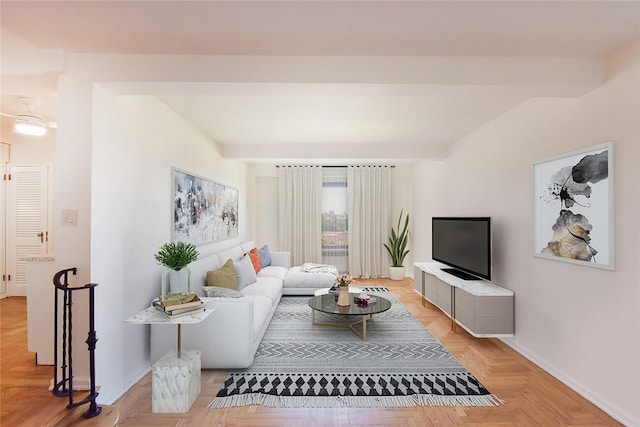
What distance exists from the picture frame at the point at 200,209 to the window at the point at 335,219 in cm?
214

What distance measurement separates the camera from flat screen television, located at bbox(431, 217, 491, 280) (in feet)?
10.8

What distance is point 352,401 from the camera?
2.15 metres

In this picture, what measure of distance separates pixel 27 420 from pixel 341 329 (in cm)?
269

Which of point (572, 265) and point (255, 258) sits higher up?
point (572, 265)

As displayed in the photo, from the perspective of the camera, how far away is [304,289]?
4738mm

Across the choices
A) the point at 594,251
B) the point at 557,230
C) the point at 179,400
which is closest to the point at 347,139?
the point at 557,230

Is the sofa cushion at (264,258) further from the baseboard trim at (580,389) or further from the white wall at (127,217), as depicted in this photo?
the baseboard trim at (580,389)

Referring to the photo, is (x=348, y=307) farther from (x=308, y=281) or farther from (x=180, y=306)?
(x=180, y=306)

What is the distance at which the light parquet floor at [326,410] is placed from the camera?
1942 mm

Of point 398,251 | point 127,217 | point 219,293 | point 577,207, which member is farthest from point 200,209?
point 398,251

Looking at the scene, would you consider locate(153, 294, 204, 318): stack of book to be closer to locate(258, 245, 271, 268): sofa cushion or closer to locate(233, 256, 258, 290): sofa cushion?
locate(233, 256, 258, 290): sofa cushion

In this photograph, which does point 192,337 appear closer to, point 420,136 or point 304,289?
point 304,289

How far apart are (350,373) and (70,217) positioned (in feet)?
8.15

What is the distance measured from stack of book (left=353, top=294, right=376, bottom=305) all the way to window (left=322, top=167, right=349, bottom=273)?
2863mm
